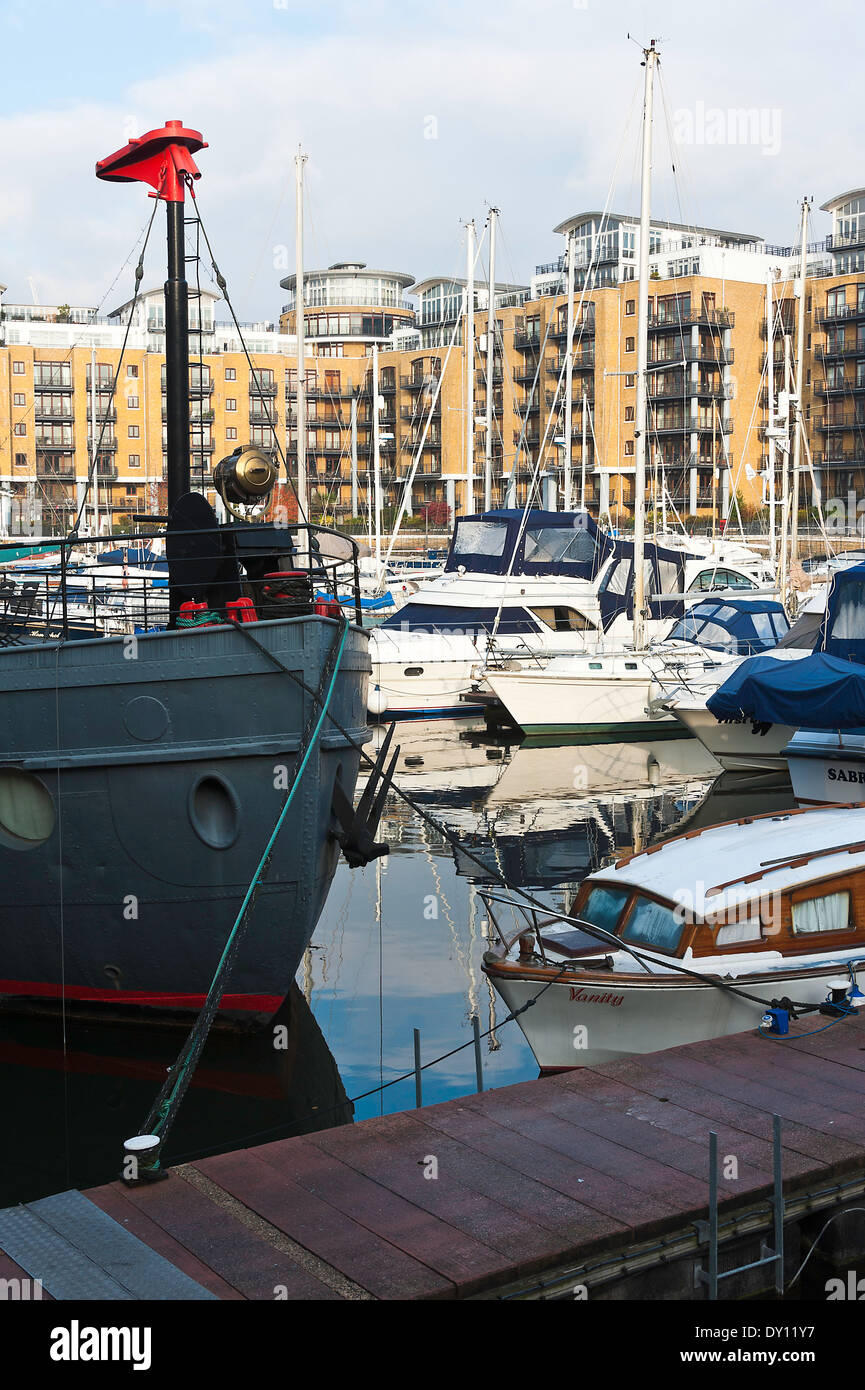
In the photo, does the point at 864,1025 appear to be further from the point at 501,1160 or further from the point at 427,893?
the point at 427,893

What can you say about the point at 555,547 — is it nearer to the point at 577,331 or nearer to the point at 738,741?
the point at 738,741

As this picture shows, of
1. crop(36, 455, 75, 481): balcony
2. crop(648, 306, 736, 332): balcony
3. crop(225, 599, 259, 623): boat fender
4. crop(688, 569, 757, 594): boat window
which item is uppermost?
crop(648, 306, 736, 332): balcony

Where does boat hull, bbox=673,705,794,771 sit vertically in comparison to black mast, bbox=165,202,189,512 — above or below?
below

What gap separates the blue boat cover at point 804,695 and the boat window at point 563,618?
13.2 metres

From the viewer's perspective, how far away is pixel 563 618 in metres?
34.6

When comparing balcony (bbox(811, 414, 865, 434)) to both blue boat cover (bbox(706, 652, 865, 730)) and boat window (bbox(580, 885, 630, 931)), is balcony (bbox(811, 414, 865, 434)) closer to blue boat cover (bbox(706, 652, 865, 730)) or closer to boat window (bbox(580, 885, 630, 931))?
blue boat cover (bbox(706, 652, 865, 730))

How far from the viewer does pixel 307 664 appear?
36.1 ft

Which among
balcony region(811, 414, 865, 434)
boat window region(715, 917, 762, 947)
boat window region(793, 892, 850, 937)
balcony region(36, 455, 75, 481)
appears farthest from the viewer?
balcony region(36, 455, 75, 481)

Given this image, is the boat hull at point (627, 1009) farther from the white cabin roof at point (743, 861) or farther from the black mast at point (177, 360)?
the black mast at point (177, 360)

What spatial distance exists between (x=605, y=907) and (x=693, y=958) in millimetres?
1117

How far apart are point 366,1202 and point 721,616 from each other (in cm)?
2776

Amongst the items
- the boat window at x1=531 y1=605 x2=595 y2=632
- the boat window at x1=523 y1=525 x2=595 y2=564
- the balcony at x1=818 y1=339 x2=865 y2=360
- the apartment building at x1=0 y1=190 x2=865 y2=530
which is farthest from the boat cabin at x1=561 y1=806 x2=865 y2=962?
the balcony at x1=818 y1=339 x2=865 y2=360

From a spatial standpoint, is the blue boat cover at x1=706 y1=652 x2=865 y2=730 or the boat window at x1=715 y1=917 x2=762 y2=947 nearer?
the boat window at x1=715 y1=917 x2=762 y2=947

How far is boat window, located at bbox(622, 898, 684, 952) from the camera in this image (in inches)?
423
